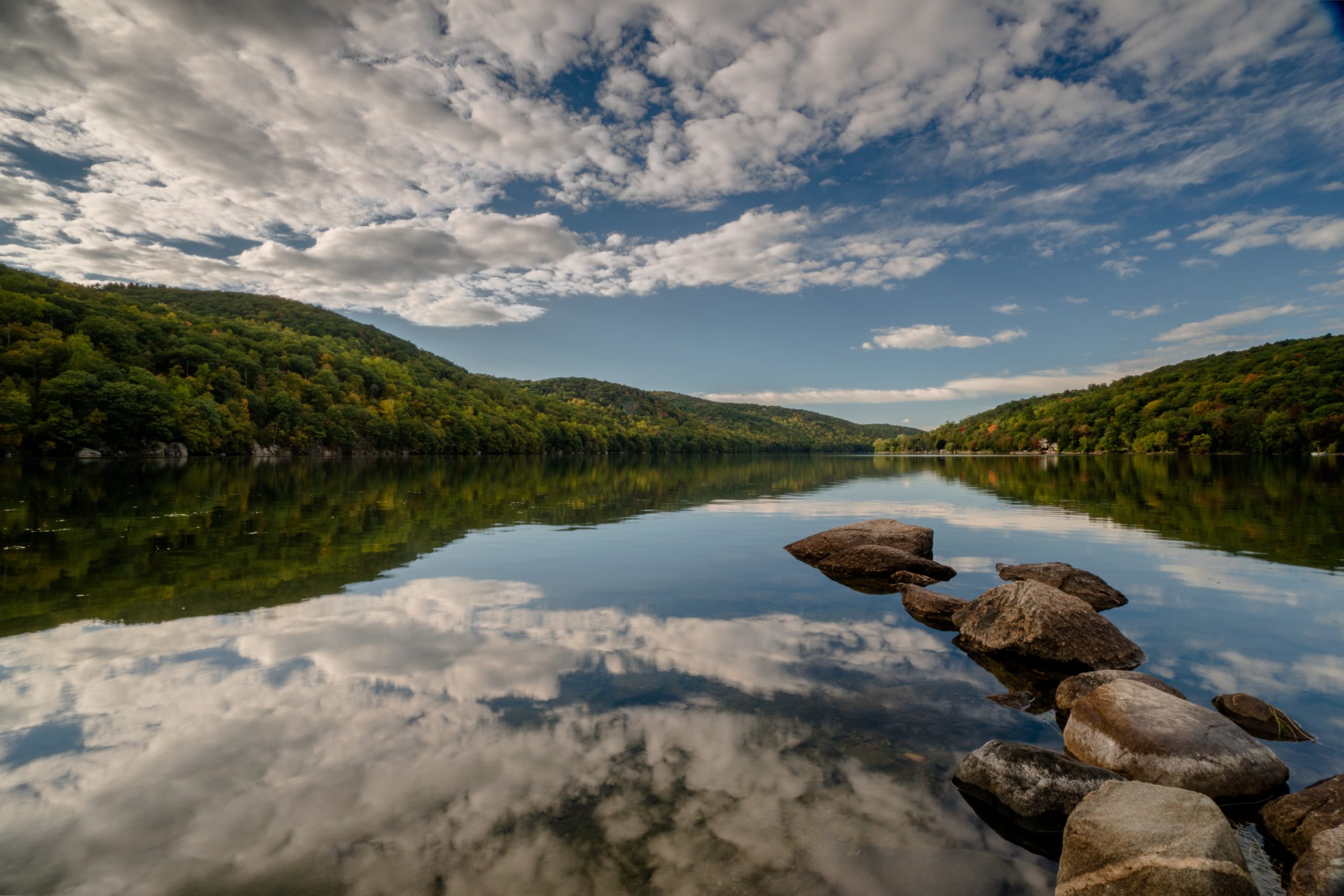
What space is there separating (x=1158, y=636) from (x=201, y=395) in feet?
469

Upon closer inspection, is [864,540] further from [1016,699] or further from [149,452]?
[149,452]

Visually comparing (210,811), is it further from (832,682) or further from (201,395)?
(201,395)

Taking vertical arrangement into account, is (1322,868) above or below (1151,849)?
below

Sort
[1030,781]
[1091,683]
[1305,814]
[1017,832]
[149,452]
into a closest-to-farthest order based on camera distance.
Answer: [1305,814]
[1017,832]
[1030,781]
[1091,683]
[149,452]

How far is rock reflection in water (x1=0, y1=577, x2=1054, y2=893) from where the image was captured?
16.5 feet

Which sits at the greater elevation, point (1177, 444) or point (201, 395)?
point (201, 395)

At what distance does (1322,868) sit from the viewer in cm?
464

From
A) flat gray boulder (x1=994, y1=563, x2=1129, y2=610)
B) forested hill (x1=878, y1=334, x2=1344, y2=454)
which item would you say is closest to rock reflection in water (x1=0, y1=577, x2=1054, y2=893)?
flat gray boulder (x1=994, y1=563, x2=1129, y2=610)

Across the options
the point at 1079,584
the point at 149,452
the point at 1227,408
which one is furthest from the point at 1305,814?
the point at 1227,408

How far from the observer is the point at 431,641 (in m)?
10.9

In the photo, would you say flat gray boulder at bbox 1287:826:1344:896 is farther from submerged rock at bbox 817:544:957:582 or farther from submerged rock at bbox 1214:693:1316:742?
submerged rock at bbox 817:544:957:582

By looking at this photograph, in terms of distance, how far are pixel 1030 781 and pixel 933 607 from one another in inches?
306

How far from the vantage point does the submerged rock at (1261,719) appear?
774 centimetres

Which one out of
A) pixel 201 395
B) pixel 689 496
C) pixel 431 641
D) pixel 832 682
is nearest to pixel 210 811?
pixel 431 641
